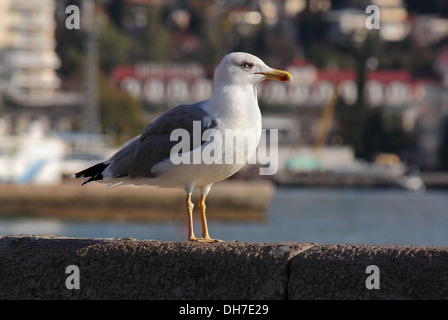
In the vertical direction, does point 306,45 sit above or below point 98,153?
above

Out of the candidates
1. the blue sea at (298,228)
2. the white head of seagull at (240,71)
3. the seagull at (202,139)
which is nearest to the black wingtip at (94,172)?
the seagull at (202,139)

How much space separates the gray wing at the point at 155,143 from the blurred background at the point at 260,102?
2718cm

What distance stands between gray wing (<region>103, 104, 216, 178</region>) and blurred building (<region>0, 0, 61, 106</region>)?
284ft

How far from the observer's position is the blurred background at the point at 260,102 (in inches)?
1312

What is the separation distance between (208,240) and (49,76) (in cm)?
9175

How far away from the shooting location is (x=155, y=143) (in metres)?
4.06

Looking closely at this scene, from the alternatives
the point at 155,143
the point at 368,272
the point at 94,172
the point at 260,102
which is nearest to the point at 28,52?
the point at 260,102

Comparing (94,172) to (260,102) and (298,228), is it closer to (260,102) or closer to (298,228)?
(298,228)

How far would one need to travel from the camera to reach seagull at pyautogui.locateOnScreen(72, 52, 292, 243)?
388 cm

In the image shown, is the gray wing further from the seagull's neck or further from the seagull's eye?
the seagull's eye

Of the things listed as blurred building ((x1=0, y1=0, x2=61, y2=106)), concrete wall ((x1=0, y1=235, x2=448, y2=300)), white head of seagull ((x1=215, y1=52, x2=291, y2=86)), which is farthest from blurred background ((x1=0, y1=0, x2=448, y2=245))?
concrete wall ((x1=0, y1=235, x2=448, y2=300))

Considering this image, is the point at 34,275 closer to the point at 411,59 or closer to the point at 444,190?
the point at 444,190
